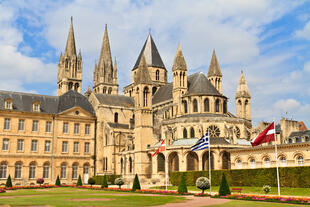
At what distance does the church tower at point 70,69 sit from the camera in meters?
94.7

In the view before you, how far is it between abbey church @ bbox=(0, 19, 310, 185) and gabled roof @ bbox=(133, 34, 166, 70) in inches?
641

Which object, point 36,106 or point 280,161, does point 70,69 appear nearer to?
point 36,106

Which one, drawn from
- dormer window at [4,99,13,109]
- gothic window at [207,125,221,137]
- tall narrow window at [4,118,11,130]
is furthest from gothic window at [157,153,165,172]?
dormer window at [4,99,13,109]

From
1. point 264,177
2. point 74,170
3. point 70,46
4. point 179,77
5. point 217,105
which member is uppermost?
point 70,46

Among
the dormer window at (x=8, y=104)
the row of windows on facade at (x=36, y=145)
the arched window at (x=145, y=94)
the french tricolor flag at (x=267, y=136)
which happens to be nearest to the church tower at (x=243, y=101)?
the arched window at (x=145, y=94)

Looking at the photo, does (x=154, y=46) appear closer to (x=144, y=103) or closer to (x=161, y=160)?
(x=144, y=103)

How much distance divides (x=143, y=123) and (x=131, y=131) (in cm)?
1013

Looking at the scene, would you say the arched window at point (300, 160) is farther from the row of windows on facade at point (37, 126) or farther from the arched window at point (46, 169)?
the arched window at point (46, 169)

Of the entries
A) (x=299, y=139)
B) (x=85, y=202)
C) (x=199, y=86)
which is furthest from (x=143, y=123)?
(x=85, y=202)

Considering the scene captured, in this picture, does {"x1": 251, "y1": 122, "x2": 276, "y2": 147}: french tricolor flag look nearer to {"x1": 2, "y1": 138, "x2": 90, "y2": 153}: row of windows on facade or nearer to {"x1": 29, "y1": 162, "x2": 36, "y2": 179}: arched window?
{"x1": 2, "y1": 138, "x2": 90, "y2": 153}: row of windows on facade

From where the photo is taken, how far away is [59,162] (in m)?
64.7

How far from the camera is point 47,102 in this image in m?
67.4

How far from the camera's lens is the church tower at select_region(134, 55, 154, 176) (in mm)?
60344

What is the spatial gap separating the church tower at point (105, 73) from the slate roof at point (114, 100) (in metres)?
19.5
